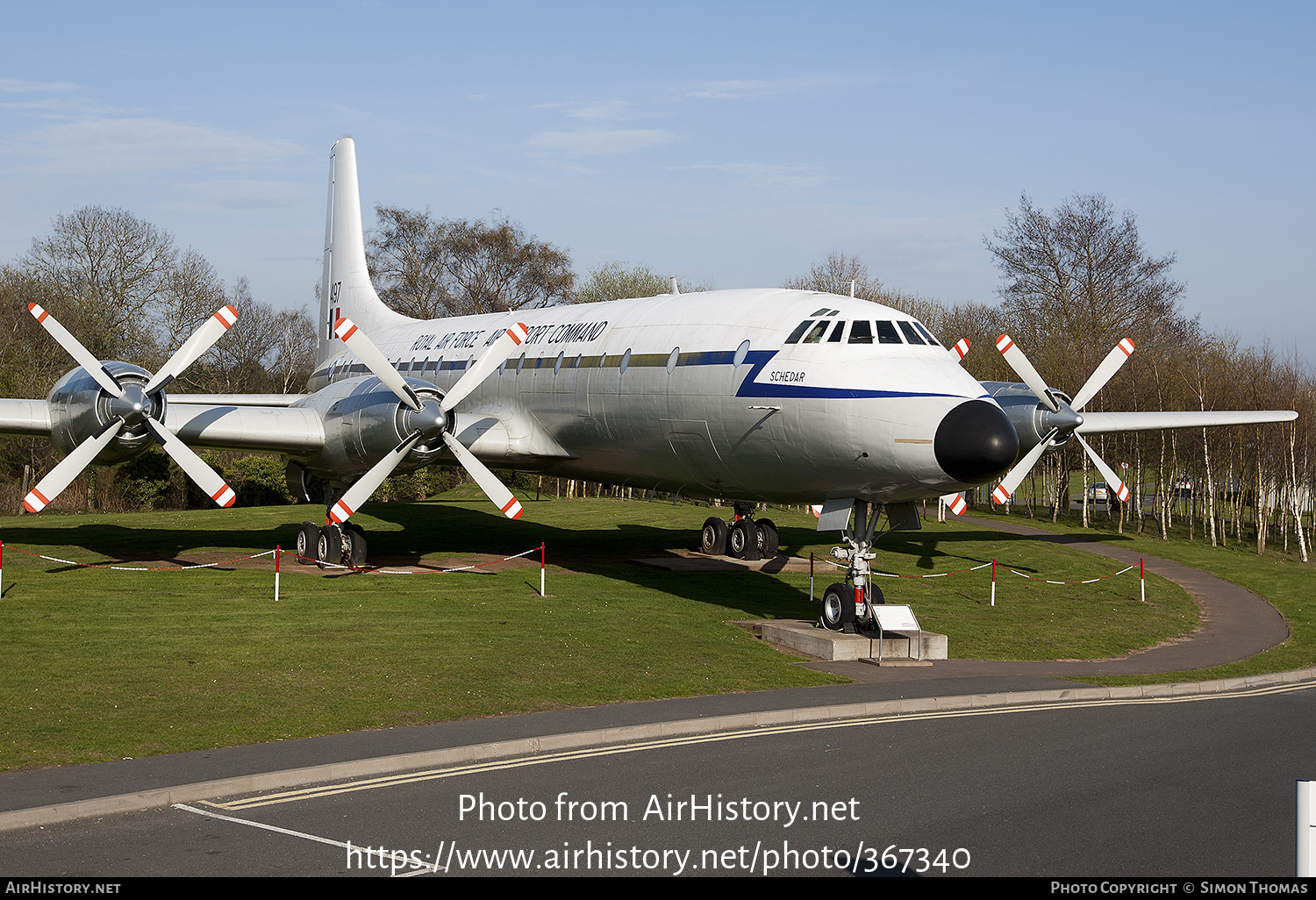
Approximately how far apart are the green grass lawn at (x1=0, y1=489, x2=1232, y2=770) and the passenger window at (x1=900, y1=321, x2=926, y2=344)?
17.5ft

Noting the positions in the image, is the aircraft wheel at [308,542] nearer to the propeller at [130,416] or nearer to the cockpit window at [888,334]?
the propeller at [130,416]

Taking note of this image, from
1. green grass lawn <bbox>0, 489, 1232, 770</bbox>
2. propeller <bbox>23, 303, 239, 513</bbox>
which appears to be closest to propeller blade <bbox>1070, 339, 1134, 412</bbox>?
green grass lawn <bbox>0, 489, 1232, 770</bbox>

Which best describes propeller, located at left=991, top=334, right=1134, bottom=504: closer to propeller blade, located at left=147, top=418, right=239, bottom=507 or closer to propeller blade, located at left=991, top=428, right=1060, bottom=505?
propeller blade, located at left=991, top=428, right=1060, bottom=505

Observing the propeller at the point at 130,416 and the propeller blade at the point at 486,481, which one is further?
the propeller blade at the point at 486,481

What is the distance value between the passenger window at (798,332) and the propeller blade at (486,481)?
234 inches

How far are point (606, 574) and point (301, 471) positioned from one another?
7572 millimetres

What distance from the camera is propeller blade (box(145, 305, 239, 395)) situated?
20.5 metres

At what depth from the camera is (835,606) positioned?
18.6 meters

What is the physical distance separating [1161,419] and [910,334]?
16028mm

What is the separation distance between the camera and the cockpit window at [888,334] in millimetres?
17422

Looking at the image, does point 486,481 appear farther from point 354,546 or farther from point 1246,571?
point 1246,571

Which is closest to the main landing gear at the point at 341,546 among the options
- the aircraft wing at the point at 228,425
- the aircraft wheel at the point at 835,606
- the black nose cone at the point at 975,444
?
the aircraft wing at the point at 228,425

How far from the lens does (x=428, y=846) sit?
8273 mm

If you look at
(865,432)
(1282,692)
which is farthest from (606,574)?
(1282,692)
